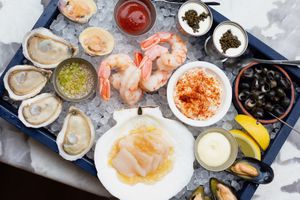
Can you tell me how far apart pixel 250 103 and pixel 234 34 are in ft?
0.86

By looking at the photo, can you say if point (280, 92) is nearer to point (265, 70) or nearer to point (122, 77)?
point (265, 70)

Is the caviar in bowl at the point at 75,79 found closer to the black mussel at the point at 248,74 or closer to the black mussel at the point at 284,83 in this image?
the black mussel at the point at 248,74

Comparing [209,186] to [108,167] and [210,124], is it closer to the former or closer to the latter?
[210,124]

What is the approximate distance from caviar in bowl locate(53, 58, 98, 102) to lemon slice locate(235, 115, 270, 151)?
21.6 inches

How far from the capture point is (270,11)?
2.31 metres

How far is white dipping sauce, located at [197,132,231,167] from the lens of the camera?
2045 millimetres

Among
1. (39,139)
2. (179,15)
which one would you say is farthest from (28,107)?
(179,15)

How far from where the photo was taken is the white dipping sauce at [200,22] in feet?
6.77

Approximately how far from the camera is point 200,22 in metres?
2.07

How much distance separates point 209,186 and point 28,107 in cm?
73

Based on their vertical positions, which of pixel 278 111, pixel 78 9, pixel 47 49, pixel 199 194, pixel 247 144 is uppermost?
pixel 78 9

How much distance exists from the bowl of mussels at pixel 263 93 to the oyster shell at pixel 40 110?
2.18 ft

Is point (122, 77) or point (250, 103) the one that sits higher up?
point (122, 77)

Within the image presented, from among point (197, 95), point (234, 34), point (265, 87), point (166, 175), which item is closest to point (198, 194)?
point (166, 175)
